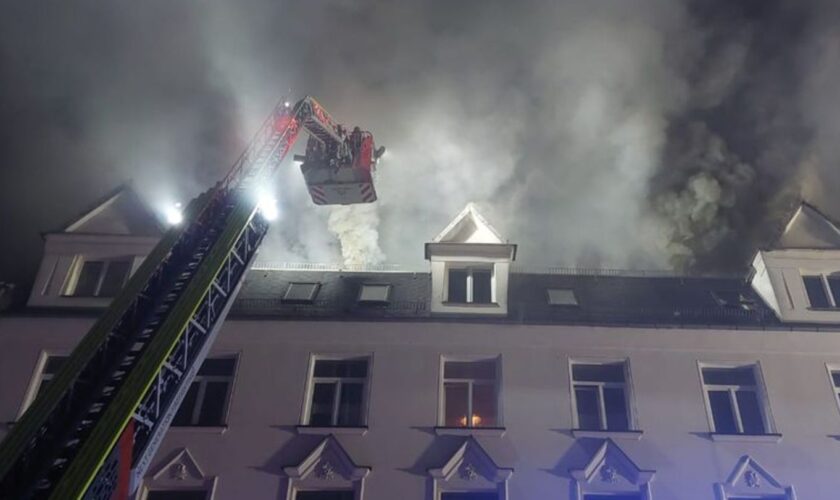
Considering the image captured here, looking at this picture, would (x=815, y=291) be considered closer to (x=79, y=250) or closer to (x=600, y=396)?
(x=600, y=396)

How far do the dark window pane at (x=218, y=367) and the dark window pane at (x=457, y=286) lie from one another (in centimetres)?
545

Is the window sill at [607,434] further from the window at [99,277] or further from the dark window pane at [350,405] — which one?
the window at [99,277]

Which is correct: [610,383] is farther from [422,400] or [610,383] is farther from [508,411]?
[422,400]

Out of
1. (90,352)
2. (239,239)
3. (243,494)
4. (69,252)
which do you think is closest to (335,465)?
(243,494)

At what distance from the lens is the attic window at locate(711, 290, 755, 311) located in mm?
16328

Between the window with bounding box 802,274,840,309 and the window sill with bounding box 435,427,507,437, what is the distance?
840cm

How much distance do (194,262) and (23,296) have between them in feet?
26.2

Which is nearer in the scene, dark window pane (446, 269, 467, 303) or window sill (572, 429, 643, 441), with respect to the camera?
window sill (572, 429, 643, 441)

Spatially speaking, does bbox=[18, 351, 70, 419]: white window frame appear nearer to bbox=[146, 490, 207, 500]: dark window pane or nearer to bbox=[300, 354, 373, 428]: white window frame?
bbox=[146, 490, 207, 500]: dark window pane

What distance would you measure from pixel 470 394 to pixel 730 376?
5929 mm

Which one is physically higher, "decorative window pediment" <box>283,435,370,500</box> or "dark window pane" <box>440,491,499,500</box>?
"decorative window pediment" <box>283,435,370,500</box>

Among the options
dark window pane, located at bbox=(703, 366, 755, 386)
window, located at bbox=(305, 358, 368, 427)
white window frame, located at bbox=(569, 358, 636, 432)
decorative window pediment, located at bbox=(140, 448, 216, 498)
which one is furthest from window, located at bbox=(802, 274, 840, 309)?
decorative window pediment, located at bbox=(140, 448, 216, 498)

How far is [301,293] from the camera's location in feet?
55.7

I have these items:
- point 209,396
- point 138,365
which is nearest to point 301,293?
point 209,396
